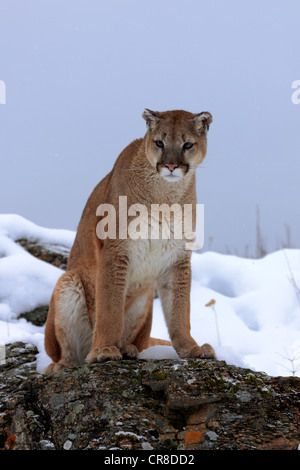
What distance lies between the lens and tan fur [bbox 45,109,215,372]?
373 centimetres

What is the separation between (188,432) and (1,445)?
104cm

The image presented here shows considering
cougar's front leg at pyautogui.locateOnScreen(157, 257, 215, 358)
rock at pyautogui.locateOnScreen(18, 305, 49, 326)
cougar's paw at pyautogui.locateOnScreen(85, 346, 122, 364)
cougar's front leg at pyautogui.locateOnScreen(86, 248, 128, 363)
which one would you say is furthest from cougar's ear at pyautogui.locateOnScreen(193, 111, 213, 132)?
rock at pyautogui.locateOnScreen(18, 305, 49, 326)

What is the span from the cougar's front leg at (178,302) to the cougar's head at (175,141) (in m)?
0.76

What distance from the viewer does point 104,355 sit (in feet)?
11.4

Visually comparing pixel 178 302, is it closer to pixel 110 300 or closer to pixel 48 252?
pixel 110 300

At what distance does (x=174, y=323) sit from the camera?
389 centimetres

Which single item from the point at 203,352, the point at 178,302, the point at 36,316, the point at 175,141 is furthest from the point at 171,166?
the point at 36,316

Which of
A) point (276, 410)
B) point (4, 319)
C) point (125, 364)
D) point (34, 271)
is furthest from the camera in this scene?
point (34, 271)

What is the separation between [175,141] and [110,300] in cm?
140
